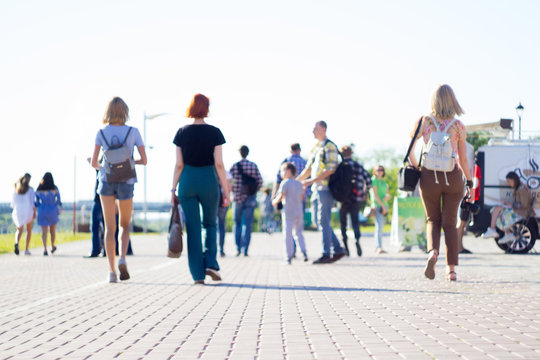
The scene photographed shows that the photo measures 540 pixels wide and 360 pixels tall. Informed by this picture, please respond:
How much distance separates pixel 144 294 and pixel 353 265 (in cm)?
539

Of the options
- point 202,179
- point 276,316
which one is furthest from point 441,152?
point 276,316

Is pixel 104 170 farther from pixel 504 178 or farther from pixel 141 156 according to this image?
pixel 504 178

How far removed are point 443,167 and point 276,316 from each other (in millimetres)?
3500

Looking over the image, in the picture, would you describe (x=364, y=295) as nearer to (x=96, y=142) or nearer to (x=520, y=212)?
(x=96, y=142)

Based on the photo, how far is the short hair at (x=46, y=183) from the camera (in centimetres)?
1911

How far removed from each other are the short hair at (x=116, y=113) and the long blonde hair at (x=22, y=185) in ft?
31.4

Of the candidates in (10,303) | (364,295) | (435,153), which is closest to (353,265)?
(435,153)

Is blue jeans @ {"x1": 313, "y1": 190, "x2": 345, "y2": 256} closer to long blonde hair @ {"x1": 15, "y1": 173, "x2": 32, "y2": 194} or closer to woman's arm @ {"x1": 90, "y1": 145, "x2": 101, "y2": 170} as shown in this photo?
woman's arm @ {"x1": 90, "y1": 145, "x2": 101, "y2": 170}

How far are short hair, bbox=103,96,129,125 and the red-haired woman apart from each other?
726 millimetres

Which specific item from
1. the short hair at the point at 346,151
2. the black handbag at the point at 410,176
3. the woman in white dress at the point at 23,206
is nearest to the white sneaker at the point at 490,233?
the short hair at the point at 346,151

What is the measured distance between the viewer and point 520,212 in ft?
55.7

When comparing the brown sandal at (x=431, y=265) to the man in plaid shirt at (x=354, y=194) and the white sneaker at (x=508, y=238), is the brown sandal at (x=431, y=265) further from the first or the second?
the white sneaker at (x=508, y=238)

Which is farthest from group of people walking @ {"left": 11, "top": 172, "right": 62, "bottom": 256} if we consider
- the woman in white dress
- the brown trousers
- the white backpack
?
the white backpack

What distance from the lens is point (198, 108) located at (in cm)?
966
